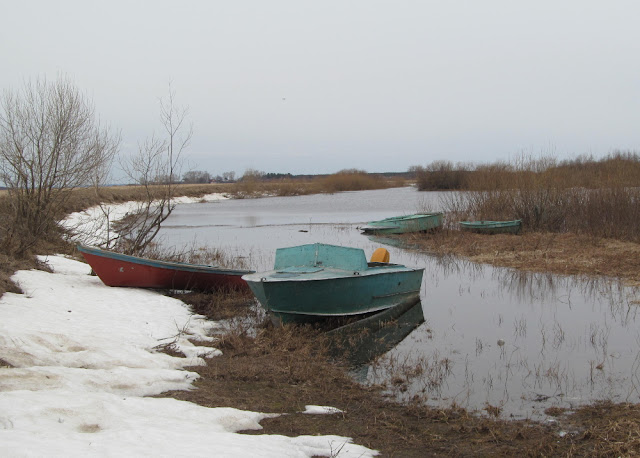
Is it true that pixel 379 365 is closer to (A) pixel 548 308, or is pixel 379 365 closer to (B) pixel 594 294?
(A) pixel 548 308

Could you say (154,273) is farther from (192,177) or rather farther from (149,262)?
(192,177)

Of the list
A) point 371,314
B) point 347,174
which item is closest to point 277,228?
point 371,314

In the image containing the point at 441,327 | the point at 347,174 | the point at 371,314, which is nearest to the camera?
the point at 441,327

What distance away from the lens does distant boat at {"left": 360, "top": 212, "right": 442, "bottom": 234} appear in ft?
77.4

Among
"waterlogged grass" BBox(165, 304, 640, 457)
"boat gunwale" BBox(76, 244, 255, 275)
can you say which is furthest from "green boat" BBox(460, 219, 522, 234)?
"waterlogged grass" BBox(165, 304, 640, 457)

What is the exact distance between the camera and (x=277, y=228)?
29.2 m

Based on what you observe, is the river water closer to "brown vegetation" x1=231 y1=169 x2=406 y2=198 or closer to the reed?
the reed

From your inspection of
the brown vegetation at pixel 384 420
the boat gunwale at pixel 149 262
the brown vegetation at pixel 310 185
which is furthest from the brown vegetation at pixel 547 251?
the brown vegetation at pixel 310 185

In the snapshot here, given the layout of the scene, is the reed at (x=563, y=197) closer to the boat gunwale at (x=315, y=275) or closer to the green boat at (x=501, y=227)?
the green boat at (x=501, y=227)

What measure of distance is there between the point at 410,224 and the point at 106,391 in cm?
1940

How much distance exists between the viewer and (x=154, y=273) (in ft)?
37.6

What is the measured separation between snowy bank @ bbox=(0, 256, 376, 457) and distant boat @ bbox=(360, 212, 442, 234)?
1560cm

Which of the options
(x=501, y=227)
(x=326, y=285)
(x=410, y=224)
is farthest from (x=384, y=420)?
(x=410, y=224)

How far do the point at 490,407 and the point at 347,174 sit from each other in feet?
267
